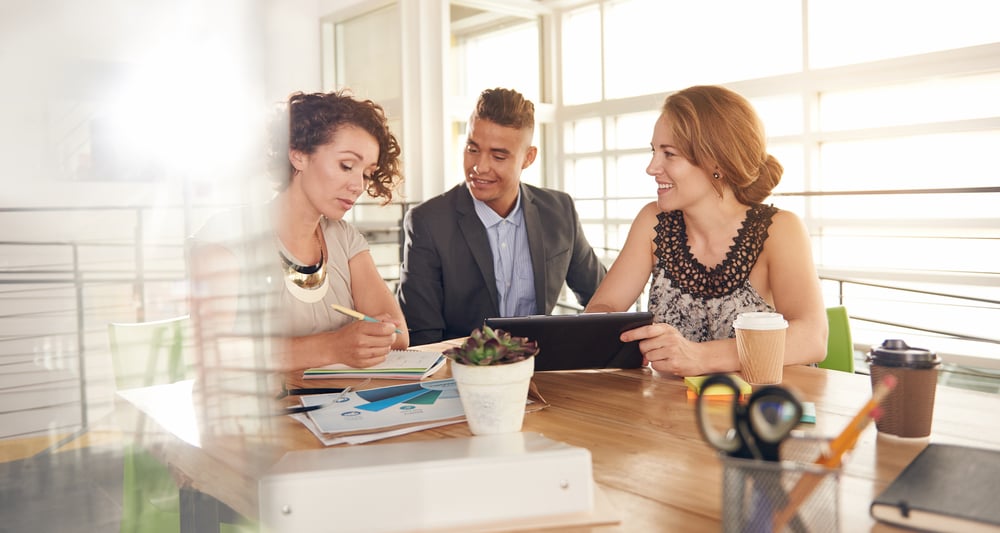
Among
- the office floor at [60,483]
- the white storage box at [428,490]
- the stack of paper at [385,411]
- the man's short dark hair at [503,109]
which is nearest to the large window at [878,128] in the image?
the man's short dark hair at [503,109]

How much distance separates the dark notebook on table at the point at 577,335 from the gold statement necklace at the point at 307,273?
2.04ft

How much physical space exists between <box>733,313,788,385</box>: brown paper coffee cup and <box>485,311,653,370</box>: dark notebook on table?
0.54ft

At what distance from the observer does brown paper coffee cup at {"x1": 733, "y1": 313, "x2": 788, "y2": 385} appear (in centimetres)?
122

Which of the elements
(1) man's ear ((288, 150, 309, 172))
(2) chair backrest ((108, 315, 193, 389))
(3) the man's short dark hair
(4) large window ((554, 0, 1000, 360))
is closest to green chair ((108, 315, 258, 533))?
(2) chair backrest ((108, 315, 193, 389))

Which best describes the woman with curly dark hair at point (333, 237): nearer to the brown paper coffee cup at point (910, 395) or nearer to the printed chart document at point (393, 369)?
the printed chart document at point (393, 369)

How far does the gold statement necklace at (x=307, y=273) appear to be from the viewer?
1708 mm

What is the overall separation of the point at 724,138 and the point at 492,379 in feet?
3.52

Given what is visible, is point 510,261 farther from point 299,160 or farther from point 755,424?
point 755,424

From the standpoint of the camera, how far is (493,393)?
0.92 metres

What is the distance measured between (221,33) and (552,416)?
700 mm

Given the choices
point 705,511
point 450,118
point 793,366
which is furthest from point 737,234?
point 450,118

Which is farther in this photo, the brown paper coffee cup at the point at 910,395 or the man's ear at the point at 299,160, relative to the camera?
the man's ear at the point at 299,160

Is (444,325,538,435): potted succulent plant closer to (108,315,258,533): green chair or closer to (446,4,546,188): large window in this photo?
(108,315,258,533): green chair

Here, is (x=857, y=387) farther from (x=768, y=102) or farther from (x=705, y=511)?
(x=768, y=102)
